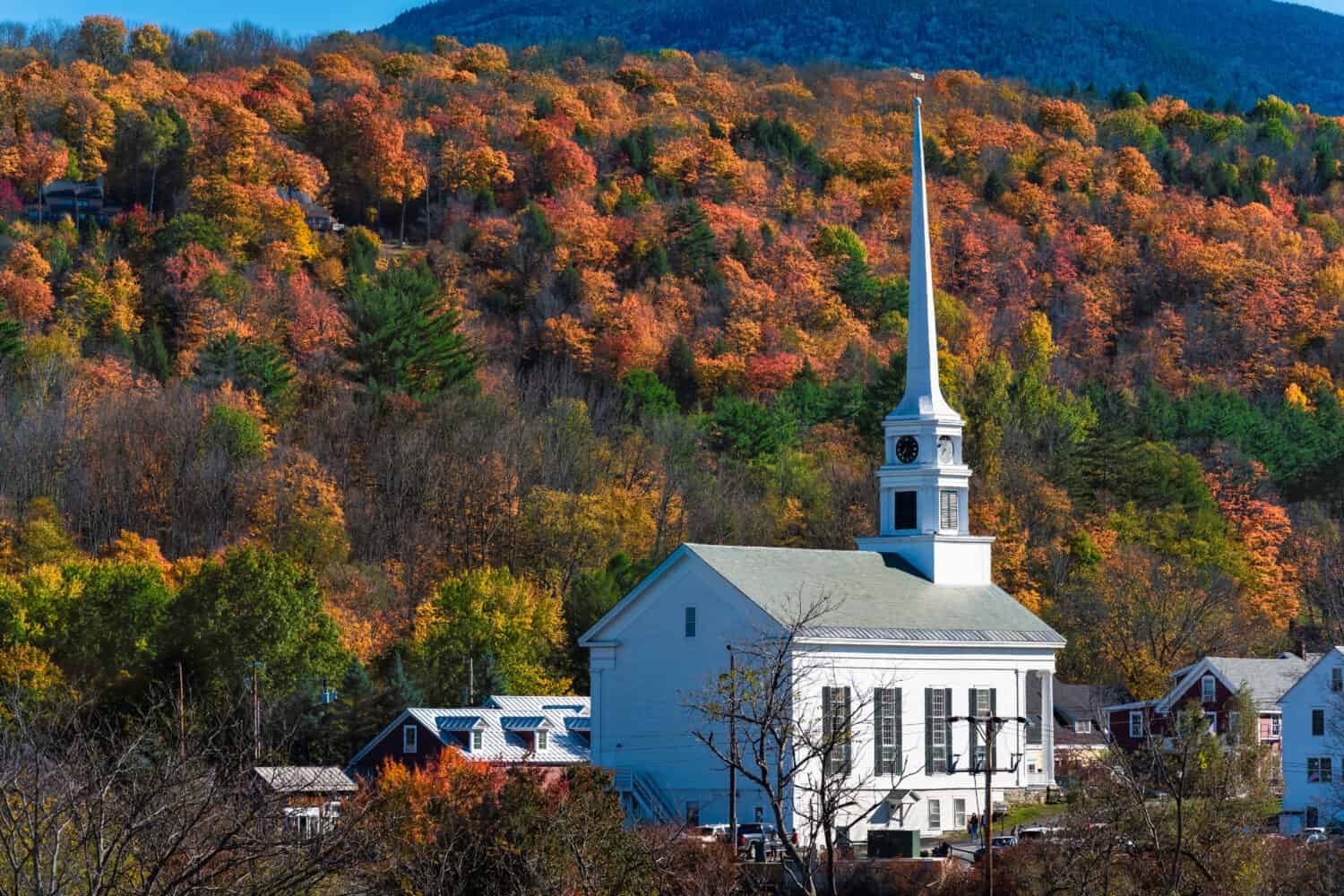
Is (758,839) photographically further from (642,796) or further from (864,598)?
(864,598)

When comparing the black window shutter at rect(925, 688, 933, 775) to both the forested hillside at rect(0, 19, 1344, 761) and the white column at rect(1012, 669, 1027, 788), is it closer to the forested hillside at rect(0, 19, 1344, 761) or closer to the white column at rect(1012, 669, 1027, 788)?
the white column at rect(1012, 669, 1027, 788)

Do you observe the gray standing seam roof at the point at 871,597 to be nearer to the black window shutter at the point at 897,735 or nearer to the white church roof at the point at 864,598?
the white church roof at the point at 864,598

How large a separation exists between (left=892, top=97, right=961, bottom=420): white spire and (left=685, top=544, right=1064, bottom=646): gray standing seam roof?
4.19 meters

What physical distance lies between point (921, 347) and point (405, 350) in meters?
47.9

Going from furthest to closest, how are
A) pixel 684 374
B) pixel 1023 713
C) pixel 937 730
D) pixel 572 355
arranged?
pixel 572 355 < pixel 684 374 < pixel 1023 713 < pixel 937 730

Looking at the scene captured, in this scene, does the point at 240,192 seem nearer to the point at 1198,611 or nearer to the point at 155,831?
the point at 1198,611

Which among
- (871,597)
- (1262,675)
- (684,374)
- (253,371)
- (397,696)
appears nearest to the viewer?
(871,597)

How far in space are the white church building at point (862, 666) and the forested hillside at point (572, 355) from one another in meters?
11.1

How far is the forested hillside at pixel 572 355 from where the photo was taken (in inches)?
3285

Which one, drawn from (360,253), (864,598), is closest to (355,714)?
(864,598)

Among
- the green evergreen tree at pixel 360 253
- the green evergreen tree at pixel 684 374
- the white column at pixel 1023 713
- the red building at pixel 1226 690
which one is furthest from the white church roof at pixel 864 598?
the green evergreen tree at pixel 360 253

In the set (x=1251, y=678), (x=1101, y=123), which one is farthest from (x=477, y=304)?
(x=1251, y=678)

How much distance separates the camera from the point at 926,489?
2653 inches

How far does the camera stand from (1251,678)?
246 feet
